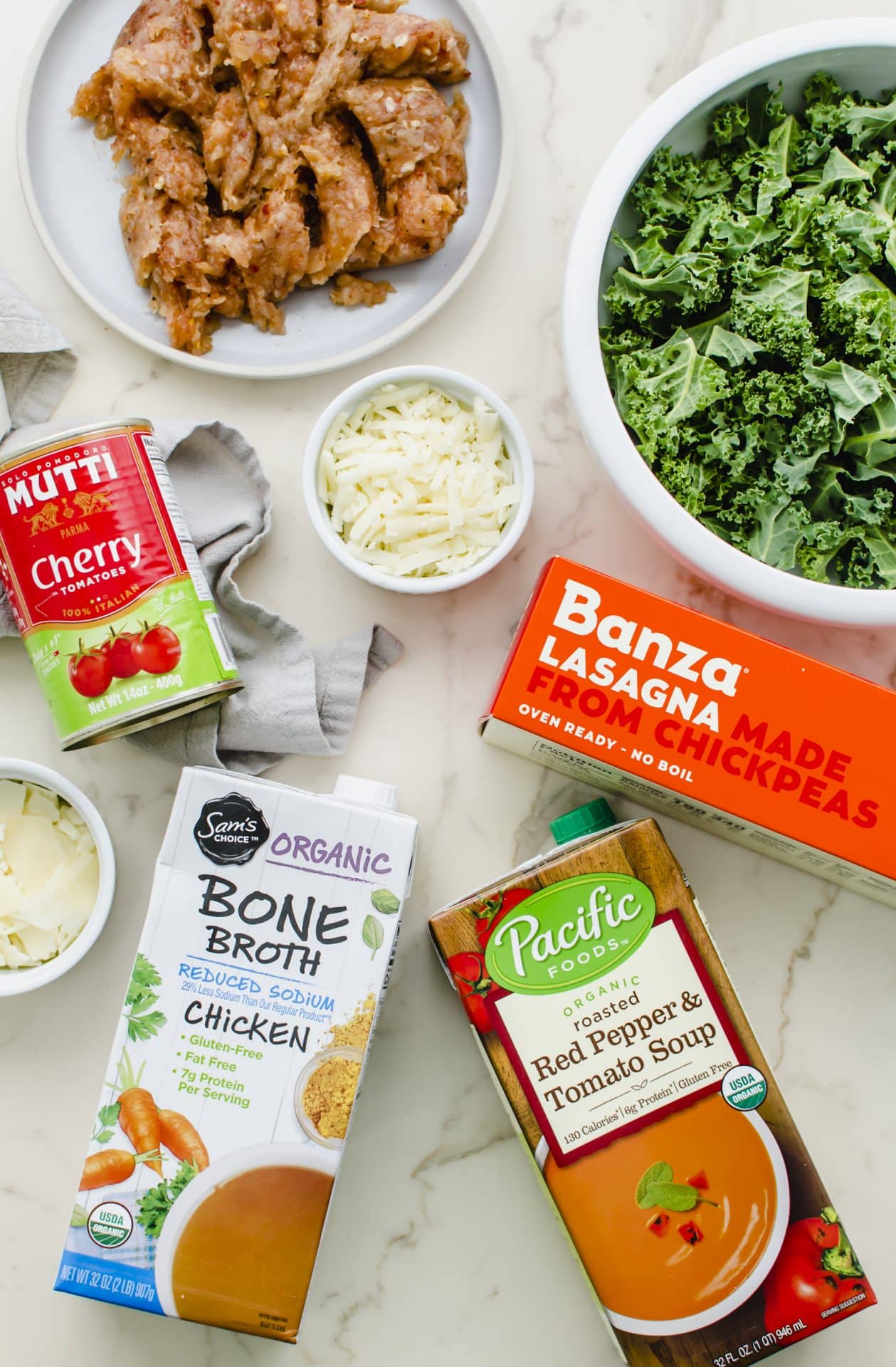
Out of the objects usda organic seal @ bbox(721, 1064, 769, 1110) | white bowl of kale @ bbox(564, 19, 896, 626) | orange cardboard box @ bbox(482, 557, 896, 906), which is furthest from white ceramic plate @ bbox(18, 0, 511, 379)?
usda organic seal @ bbox(721, 1064, 769, 1110)

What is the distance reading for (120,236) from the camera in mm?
1159

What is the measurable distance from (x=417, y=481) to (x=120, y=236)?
0.47 metres

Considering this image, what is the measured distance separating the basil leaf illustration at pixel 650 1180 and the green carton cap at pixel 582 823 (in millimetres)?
315

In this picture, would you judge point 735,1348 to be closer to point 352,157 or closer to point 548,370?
point 548,370

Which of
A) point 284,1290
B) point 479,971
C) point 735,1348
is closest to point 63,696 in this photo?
point 479,971

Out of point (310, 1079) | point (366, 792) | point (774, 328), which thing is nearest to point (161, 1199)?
point (310, 1079)

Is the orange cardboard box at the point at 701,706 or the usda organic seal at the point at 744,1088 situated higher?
the orange cardboard box at the point at 701,706

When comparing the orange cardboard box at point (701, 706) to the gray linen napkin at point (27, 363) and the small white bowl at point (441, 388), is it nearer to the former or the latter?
the small white bowl at point (441, 388)

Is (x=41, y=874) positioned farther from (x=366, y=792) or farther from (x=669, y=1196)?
(x=669, y=1196)

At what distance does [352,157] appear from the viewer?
111cm

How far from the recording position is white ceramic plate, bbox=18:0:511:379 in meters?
1.13

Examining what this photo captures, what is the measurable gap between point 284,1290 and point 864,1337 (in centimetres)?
71

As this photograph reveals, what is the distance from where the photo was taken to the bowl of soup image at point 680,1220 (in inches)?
36.9

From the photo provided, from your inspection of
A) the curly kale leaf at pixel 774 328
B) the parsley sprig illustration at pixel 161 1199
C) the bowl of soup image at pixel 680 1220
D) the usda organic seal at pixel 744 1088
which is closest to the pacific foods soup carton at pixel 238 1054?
the parsley sprig illustration at pixel 161 1199
